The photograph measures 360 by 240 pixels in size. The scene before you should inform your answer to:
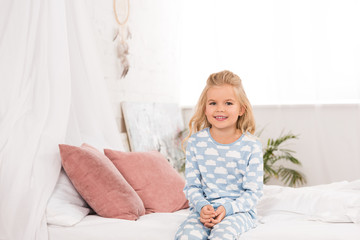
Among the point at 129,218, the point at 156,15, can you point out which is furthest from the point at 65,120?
the point at 156,15

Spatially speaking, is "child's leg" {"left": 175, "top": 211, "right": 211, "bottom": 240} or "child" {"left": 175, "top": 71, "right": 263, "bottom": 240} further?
Answer: "child" {"left": 175, "top": 71, "right": 263, "bottom": 240}

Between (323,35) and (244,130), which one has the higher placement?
(323,35)

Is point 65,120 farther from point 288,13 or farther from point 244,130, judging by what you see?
point 288,13

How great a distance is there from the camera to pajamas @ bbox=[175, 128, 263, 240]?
1808mm

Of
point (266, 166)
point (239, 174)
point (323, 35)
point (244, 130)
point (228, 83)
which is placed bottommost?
point (266, 166)

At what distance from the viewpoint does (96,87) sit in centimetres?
267

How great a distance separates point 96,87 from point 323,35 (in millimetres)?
1982

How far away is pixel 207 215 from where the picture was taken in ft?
5.70

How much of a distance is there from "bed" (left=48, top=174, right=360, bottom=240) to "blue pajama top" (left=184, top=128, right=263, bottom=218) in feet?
0.46

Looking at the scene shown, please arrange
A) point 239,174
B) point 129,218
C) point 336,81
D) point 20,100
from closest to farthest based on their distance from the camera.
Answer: point 239,174 → point 129,218 → point 20,100 → point 336,81

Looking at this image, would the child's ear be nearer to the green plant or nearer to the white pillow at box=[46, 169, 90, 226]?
the white pillow at box=[46, 169, 90, 226]

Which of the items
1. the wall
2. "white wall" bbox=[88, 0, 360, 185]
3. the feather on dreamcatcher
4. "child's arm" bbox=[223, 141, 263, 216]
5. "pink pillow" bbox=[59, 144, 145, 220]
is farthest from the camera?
"white wall" bbox=[88, 0, 360, 185]

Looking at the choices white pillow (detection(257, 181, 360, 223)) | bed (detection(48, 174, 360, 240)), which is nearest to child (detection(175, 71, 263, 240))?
bed (detection(48, 174, 360, 240))

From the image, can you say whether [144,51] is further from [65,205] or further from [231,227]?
[231,227]
